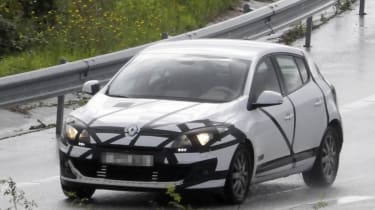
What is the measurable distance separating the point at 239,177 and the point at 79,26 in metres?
9.52

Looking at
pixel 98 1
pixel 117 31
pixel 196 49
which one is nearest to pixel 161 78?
pixel 196 49

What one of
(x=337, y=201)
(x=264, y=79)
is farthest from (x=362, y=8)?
(x=337, y=201)

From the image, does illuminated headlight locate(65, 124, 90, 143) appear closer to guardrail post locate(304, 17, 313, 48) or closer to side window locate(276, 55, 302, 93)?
side window locate(276, 55, 302, 93)

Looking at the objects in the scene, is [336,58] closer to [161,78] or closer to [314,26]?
[314,26]

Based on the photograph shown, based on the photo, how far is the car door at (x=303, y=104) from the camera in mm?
13734

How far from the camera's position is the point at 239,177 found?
1248 cm

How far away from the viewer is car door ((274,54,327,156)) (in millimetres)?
13734

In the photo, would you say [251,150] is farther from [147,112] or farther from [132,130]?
[132,130]

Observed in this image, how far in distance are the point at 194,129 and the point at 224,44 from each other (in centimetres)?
203

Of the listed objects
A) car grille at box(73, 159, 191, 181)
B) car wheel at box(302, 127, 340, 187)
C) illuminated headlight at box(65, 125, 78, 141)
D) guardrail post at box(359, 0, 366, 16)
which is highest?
illuminated headlight at box(65, 125, 78, 141)

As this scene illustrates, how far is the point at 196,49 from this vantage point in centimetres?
1380

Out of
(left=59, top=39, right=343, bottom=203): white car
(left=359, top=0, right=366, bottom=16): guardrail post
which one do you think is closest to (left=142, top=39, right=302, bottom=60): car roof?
(left=59, top=39, right=343, bottom=203): white car

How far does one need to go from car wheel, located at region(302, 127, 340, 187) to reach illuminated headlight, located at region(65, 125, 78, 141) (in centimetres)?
284

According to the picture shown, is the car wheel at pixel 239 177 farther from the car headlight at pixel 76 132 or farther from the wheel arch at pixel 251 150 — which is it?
the car headlight at pixel 76 132
